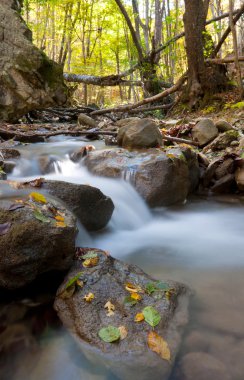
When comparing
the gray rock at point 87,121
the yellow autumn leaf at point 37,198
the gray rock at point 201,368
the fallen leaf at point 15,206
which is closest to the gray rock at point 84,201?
the yellow autumn leaf at point 37,198

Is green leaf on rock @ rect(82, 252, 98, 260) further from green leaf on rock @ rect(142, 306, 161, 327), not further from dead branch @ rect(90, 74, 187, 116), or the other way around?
dead branch @ rect(90, 74, 187, 116)

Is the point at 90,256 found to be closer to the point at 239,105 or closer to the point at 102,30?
the point at 239,105

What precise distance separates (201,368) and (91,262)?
124 cm

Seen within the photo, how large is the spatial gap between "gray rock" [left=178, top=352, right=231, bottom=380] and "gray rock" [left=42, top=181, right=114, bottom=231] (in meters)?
2.06

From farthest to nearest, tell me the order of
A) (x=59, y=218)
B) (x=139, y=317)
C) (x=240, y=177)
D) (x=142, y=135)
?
1. (x=142, y=135)
2. (x=240, y=177)
3. (x=59, y=218)
4. (x=139, y=317)

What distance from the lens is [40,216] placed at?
2.70 metres

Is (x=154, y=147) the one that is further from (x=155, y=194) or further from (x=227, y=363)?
(x=227, y=363)

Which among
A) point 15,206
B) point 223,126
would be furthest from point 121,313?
point 223,126

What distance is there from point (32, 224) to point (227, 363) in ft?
5.49

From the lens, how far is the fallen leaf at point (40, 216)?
8.74 ft

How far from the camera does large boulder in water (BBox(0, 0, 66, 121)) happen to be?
322 inches

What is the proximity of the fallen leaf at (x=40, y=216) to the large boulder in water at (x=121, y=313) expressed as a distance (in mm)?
489

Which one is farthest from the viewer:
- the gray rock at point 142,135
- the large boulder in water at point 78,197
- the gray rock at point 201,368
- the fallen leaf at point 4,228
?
the gray rock at point 142,135

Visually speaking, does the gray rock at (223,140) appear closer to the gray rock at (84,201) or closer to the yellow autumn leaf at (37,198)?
the gray rock at (84,201)
